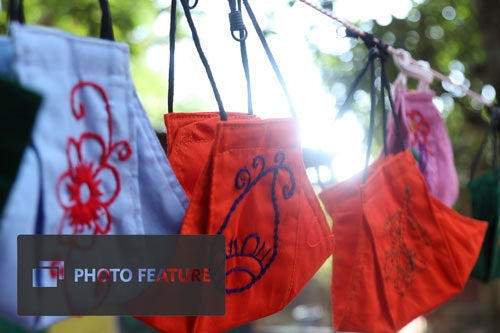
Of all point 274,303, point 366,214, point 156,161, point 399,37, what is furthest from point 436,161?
point 399,37

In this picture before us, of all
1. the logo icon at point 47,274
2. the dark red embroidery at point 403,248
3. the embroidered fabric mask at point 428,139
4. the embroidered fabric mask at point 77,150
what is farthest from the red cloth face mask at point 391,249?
the logo icon at point 47,274

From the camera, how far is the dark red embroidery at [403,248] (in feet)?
3.81

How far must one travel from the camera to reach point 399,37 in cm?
266

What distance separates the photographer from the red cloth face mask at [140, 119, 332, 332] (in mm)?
805

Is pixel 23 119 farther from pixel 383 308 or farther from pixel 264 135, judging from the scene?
pixel 383 308

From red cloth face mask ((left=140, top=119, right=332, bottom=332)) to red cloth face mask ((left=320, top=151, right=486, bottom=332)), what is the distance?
21cm

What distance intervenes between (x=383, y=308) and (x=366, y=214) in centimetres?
17

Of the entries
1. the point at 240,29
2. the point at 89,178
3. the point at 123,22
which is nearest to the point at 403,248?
the point at 240,29

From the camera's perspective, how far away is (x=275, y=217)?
0.89 metres

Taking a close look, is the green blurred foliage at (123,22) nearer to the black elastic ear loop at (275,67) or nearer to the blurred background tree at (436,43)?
the blurred background tree at (436,43)

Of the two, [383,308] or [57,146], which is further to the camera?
[383,308]

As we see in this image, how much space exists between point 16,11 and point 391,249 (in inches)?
29.3

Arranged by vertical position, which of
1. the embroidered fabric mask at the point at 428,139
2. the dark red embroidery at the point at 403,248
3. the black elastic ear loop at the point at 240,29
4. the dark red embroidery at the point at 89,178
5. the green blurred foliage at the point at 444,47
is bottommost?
the dark red embroidery at the point at 403,248

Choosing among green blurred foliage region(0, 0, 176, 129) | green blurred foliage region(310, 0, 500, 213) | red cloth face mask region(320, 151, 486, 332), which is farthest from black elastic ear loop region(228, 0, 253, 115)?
green blurred foliage region(310, 0, 500, 213)
